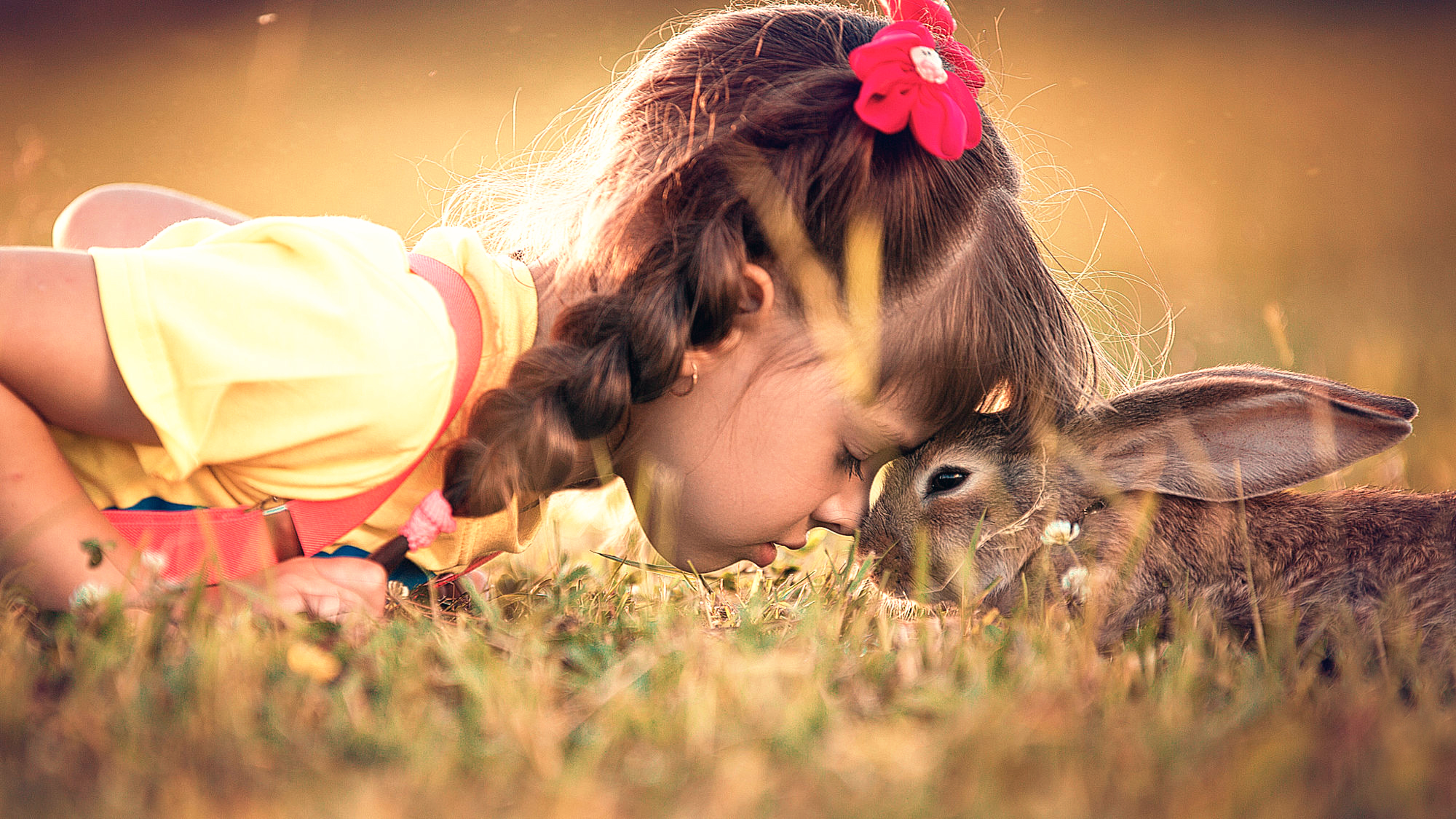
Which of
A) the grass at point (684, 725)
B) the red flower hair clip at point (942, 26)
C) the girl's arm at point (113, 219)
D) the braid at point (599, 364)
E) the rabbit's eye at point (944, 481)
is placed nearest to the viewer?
the grass at point (684, 725)

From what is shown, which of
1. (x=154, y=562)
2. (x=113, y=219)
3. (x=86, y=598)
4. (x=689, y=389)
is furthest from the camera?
(x=113, y=219)

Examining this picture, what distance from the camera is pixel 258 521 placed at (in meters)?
2.54

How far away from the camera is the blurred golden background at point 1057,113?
7660 millimetres

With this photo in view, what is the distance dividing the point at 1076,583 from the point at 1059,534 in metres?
0.13

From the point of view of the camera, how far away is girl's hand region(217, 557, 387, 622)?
91.2 inches

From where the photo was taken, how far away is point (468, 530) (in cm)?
280

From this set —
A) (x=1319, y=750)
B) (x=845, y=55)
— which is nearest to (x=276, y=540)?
(x=845, y=55)

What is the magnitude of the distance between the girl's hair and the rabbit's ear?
15cm

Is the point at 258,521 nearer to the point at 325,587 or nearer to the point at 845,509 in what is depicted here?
the point at 325,587

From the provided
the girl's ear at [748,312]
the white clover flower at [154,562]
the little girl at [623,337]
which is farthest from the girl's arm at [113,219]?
the girl's ear at [748,312]

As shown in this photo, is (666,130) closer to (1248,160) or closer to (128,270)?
(128,270)

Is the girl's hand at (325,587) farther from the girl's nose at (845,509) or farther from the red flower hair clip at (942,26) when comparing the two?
the red flower hair clip at (942,26)

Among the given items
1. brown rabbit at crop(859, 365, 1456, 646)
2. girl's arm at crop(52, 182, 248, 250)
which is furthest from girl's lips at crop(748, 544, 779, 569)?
girl's arm at crop(52, 182, 248, 250)

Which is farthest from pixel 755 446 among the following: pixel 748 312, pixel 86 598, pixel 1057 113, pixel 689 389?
pixel 1057 113
